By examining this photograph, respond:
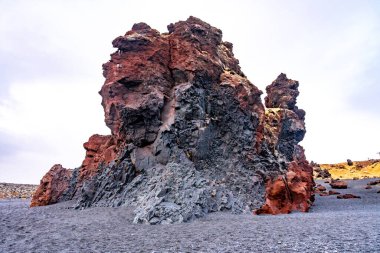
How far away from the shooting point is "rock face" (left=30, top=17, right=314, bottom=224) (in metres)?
23.1

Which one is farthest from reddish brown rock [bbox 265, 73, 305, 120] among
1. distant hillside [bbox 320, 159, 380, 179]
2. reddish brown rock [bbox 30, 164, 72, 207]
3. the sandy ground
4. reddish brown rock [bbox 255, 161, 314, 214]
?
the sandy ground

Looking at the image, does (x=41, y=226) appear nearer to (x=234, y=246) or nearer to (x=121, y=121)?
(x=234, y=246)

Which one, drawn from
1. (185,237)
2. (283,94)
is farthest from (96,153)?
(283,94)

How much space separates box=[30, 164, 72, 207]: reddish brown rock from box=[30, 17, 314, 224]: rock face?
31.8 inches

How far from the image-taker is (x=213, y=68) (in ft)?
96.0

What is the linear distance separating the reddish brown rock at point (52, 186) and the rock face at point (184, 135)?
81 cm

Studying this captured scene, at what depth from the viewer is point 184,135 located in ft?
83.1

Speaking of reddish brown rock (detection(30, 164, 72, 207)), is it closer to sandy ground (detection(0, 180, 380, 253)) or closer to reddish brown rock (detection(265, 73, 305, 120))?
sandy ground (detection(0, 180, 380, 253))

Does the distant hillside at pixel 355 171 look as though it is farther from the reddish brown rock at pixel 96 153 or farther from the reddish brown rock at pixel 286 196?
the reddish brown rock at pixel 96 153

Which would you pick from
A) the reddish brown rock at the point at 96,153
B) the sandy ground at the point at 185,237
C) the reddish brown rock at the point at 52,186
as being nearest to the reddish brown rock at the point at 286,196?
the sandy ground at the point at 185,237

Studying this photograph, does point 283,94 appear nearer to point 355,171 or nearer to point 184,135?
point 184,135

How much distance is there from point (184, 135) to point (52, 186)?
1589 centimetres

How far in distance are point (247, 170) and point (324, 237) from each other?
1558 cm

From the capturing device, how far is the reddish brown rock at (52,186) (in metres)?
30.0
